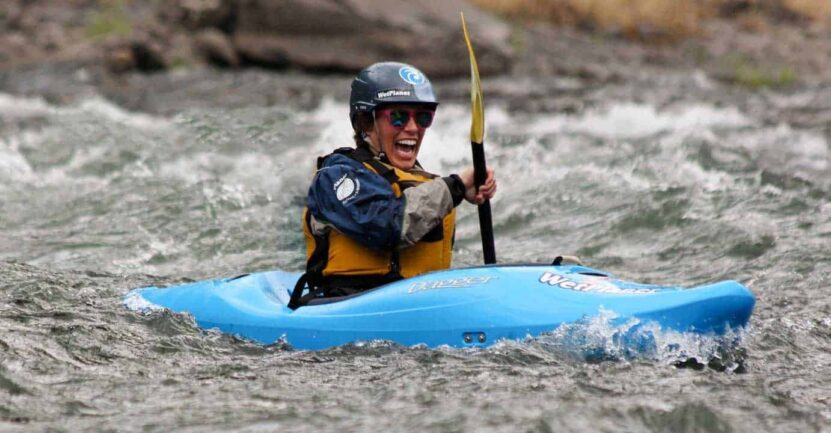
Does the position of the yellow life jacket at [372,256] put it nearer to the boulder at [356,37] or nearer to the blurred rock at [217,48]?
the boulder at [356,37]

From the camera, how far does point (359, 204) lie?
16.7ft

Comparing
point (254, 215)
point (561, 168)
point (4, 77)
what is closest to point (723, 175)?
point (561, 168)

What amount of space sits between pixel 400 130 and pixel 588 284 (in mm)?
1044

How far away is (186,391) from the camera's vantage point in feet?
14.4

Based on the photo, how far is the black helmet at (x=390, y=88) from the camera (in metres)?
5.18

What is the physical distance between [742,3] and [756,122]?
7366mm

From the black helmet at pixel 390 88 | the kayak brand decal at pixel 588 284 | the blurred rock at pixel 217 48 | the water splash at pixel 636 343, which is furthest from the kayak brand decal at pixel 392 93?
the blurred rock at pixel 217 48

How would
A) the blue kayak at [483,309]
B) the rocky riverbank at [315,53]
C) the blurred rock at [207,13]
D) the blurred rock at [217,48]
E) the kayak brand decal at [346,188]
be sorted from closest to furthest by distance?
1. the blue kayak at [483,309]
2. the kayak brand decal at [346,188]
3. the rocky riverbank at [315,53]
4. the blurred rock at [217,48]
5. the blurred rock at [207,13]

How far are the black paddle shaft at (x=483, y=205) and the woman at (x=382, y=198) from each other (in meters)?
0.03

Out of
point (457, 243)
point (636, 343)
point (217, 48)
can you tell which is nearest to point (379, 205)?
point (636, 343)

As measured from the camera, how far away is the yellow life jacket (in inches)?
206

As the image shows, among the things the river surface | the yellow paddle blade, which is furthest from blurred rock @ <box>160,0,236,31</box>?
the yellow paddle blade

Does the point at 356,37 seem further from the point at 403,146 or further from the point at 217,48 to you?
the point at 403,146

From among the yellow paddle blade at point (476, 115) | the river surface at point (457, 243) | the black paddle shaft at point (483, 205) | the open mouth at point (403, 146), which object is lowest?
the river surface at point (457, 243)
